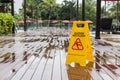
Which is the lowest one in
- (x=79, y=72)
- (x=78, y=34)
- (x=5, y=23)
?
(x=79, y=72)

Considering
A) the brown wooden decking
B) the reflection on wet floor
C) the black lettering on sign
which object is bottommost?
the reflection on wet floor

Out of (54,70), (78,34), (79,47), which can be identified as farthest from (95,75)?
(78,34)

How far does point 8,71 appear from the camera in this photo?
4.60 metres

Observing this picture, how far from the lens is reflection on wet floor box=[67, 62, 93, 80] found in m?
4.21

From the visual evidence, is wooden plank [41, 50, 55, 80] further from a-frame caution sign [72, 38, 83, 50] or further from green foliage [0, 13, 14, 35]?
green foliage [0, 13, 14, 35]

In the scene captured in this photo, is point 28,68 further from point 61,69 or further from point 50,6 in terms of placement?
point 50,6

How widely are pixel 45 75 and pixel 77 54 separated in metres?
1.29

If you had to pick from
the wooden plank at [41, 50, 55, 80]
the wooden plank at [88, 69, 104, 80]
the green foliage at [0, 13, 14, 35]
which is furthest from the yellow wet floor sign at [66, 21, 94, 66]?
the green foliage at [0, 13, 14, 35]

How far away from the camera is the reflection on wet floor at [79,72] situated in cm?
421

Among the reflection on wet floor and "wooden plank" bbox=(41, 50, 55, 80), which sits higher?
"wooden plank" bbox=(41, 50, 55, 80)

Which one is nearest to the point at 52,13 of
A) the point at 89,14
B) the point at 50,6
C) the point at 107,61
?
the point at 50,6

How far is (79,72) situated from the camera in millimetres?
4676

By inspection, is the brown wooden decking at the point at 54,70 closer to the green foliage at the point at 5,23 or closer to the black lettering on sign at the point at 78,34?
the black lettering on sign at the point at 78,34

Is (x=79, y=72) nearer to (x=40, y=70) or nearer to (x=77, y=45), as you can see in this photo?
(x=40, y=70)
